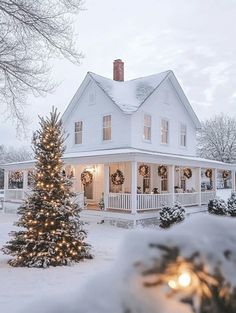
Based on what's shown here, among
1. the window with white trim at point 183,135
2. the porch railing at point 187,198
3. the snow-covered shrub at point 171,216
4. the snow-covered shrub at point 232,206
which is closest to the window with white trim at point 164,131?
the window with white trim at point 183,135

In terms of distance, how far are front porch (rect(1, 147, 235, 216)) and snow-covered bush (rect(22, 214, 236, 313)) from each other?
12909 mm

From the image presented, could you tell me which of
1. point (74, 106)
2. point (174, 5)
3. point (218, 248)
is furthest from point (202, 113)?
point (218, 248)

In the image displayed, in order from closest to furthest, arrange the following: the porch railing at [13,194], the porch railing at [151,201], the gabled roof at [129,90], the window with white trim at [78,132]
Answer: the porch railing at [151,201], the gabled roof at [129,90], the window with white trim at [78,132], the porch railing at [13,194]

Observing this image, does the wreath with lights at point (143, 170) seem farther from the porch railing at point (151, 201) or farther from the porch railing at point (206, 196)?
the porch railing at point (206, 196)

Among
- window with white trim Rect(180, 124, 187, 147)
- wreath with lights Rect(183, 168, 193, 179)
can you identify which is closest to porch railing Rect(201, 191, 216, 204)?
wreath with lights Rect(183, 168, 193, 179)

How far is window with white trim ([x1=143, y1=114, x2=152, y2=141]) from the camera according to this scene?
20641mm

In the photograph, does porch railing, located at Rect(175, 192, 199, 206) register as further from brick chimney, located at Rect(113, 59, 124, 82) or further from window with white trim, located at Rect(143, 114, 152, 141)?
brick chimney, located at Rect(113, 59, 124, 82)

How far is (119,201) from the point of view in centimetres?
1681

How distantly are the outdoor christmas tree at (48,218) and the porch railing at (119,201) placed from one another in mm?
6862

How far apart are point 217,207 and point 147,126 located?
19.8ft

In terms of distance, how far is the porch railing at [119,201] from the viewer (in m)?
16.4

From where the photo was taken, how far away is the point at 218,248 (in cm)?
208

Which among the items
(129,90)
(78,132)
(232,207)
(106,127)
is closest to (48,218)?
(106,127)

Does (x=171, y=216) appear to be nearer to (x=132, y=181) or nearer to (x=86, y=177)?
(x=132, y=181)
